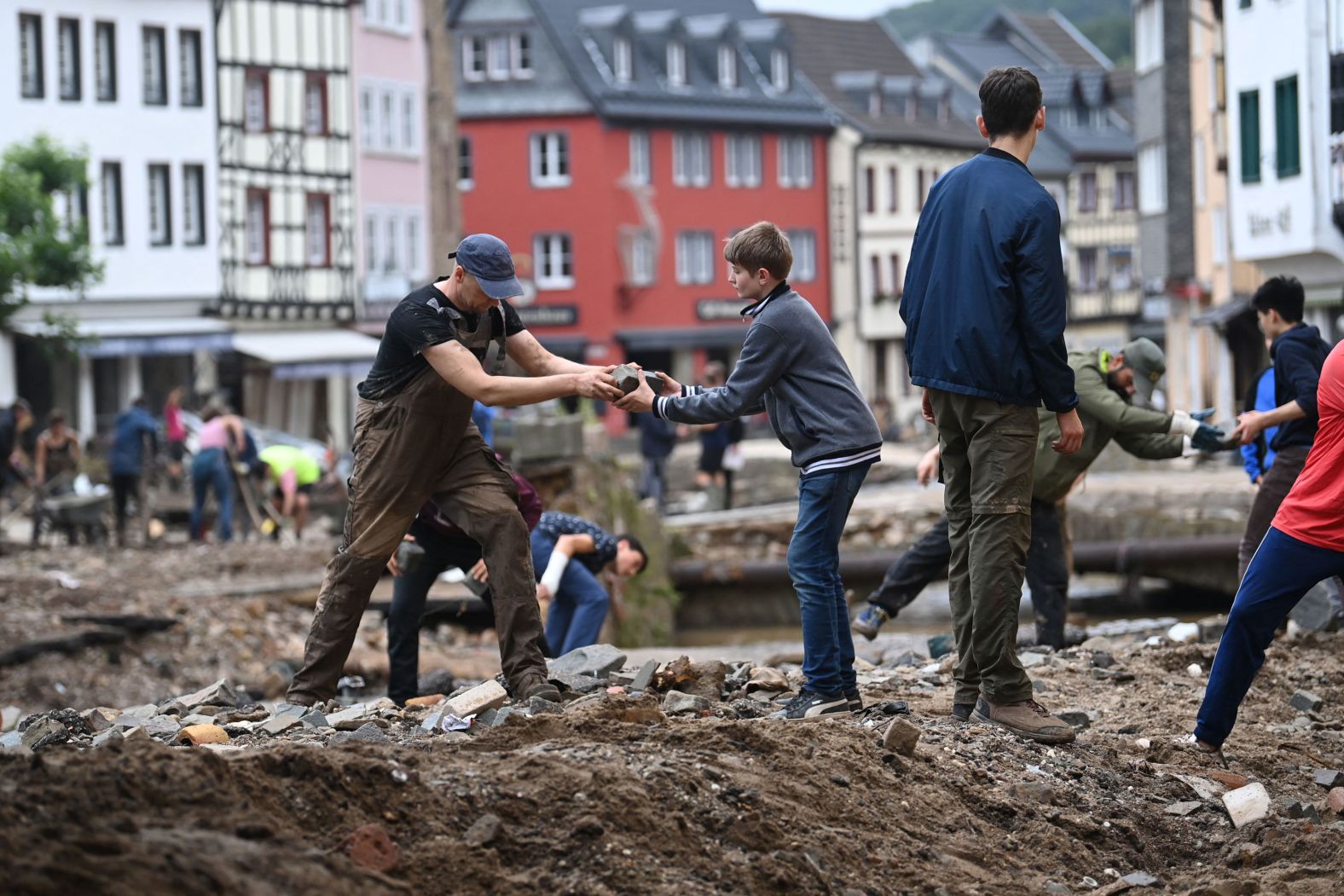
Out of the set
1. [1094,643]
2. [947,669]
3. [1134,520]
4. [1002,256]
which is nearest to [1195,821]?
[1002,256]

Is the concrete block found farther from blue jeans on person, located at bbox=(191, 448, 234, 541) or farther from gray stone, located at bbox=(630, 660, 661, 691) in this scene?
blue jeans on person, located at bbox=(191, 448, 234, 541)

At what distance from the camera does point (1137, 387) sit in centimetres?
1148

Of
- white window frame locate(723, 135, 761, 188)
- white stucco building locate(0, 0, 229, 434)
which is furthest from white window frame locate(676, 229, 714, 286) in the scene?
white stucco building locate(0, 0, 229, 434)

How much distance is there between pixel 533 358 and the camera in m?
8.96

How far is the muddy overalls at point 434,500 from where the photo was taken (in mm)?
8656

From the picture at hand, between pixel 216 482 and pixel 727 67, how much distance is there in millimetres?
43807

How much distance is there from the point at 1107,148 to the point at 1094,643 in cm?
7046

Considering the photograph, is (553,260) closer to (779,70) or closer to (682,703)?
(779,70)

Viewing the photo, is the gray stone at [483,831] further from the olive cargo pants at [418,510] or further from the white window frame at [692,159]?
the white window frame at [692,159]

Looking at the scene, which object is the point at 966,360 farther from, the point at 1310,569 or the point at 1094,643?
the point at 1094,643

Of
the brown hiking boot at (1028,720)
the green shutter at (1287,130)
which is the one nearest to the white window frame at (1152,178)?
the green shutter at (1287,130)

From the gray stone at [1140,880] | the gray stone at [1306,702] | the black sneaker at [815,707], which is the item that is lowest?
the gray stone at [1140,880]

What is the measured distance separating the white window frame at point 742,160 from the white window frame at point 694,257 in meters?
1.98

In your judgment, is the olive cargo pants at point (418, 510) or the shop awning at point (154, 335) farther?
the shop awning at point (154, 335)
